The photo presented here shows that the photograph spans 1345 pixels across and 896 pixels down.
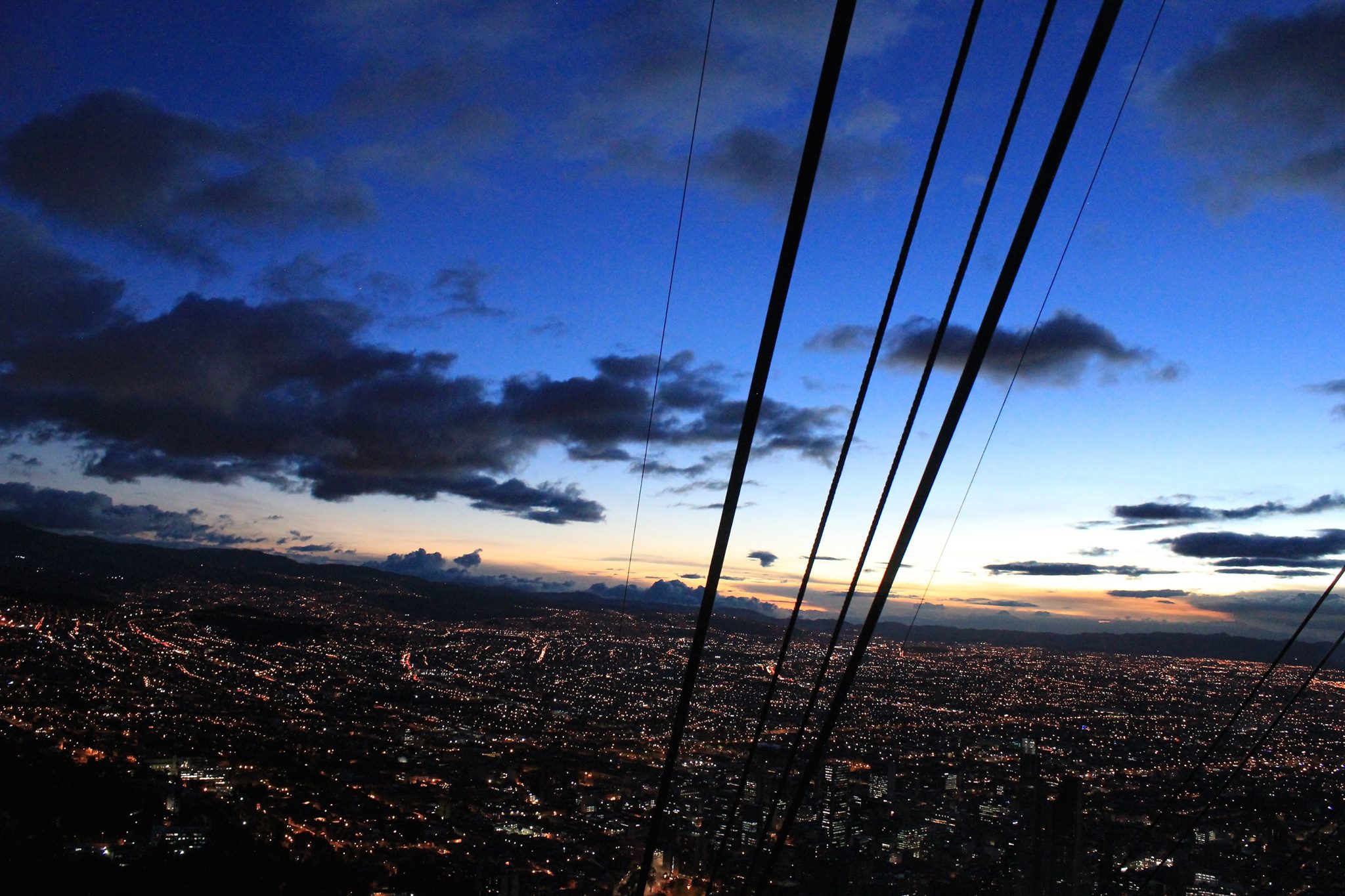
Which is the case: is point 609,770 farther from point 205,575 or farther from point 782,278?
point 205,575

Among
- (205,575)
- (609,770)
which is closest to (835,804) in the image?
(609,770)

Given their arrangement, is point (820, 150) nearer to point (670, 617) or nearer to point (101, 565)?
point (670, 617)

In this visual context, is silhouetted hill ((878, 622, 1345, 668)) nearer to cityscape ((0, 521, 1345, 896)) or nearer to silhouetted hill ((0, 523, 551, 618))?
cityscape ((0, 521, 1345, 896))

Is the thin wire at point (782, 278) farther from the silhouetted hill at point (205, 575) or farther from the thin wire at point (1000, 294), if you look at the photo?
the silhouetted hill at point (205, 575)

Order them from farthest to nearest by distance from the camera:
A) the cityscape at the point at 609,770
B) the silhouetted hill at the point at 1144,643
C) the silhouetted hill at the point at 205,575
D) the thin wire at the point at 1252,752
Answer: the silhouetted hill at the point at 205,575, the silhouetted hill at the point at 1144,643, the cityscape at the point at 609,770, the thin wire at the point at 1252,752

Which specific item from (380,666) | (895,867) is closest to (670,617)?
(380,666)

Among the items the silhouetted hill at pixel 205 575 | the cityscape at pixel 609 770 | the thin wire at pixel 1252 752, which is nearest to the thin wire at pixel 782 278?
the cityscape at pixel 609 770

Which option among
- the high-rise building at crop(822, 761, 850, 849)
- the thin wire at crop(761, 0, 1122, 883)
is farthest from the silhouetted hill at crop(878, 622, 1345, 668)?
the thin wire at crop(761, 0, 1122, 883)
